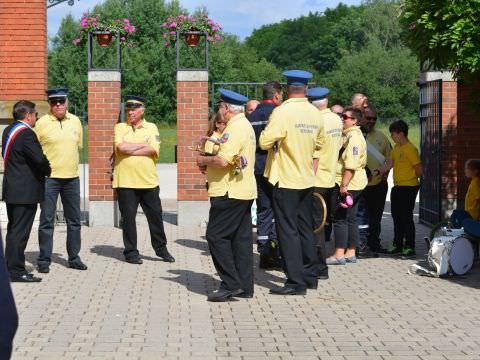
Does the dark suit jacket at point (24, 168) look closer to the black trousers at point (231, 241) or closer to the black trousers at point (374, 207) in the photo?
the black trousers at point (231, 241)

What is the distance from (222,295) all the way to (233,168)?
1089mm

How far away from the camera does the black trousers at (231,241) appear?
9023 millimetres

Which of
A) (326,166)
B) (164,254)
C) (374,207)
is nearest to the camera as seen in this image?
(326,166)

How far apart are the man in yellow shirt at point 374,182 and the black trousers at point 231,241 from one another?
11.1 ft

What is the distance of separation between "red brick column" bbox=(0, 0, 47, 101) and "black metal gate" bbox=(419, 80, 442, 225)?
586cm

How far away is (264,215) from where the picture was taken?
1115 cm

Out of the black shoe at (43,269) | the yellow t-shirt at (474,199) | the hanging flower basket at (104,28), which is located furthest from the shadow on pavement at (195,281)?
A: the hanging flower basket at (104,28)

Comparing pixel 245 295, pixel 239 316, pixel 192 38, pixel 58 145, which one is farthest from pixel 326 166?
pixel 192 38

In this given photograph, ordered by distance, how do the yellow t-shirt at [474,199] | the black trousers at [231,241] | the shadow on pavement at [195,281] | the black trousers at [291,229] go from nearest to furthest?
the black trousers at [231,241] < the black trousers at [291,229] < the shadow on pavement at [195,281] < the yellow t-shirt at [474,199]

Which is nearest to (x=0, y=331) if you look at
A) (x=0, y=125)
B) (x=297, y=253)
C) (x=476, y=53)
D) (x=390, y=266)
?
(x=297, y=253)

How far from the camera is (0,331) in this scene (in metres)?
3.15

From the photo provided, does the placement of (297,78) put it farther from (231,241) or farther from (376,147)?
(376,147)

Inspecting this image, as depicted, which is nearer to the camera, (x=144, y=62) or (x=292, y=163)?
(x=292, y=163)

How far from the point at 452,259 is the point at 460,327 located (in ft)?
8.31
